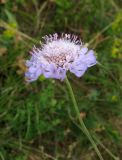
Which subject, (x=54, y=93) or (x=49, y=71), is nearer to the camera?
(x=49, y=71)

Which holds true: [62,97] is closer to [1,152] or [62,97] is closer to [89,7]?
[1,152]

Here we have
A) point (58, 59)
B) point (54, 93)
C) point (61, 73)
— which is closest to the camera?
point (61, 73)

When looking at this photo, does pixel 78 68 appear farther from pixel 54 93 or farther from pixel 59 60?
pixel 54 93

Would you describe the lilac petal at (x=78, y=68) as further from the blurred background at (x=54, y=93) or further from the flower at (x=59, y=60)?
the blurred background at (x=54, y=93)

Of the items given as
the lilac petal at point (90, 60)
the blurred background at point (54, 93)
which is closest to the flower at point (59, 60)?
the lilac petal at point (90, 60)

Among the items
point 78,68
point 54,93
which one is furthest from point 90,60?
point 54,93

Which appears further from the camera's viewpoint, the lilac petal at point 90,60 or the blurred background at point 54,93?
the blurred background at point 54,93

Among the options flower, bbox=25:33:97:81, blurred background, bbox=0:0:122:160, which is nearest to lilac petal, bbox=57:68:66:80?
flower, bbox=25:33:97:81
